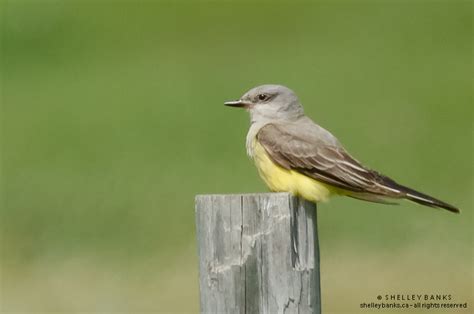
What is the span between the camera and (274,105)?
7.80 meters

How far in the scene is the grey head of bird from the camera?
7.75 meters

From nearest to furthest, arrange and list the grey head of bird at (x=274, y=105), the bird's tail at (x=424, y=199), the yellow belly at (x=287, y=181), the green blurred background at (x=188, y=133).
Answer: the bird's tail at (x=424, y=199) < the yellow belly at (x=287, y=181) < the grey head of bird at (x=274, y=105) < the green blurred background at (x=188, y=133)

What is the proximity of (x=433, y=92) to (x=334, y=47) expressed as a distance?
3.61 m

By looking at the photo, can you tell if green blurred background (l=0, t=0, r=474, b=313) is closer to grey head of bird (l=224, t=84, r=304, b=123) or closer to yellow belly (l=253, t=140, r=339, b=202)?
grey head of bird (l=224, t=84, r=304, b=123)

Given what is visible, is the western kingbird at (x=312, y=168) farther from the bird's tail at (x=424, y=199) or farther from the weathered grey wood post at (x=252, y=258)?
the weathered grey wood post at (x=252, y=258)

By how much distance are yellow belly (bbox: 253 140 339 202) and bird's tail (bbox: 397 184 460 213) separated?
0.42 m

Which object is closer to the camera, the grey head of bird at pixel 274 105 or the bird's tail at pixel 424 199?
the bird's tail at pixel 424 199

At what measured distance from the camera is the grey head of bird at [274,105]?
775cm

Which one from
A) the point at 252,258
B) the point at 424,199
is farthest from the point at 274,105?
the point at 252,258

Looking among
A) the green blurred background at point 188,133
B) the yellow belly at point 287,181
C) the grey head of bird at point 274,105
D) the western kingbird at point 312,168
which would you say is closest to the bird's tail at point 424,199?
the western kingbird at point 312,168

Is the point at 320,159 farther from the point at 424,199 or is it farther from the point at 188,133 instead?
the point at 188,133

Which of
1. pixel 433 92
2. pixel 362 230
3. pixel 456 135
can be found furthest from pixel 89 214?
pixel 433 92

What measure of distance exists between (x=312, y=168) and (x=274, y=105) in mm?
1089

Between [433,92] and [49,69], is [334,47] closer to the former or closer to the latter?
[433,92]
